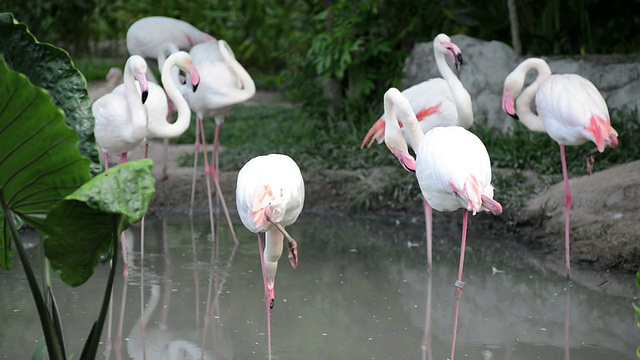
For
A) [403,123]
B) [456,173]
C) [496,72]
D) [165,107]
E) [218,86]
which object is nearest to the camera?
[456,173]

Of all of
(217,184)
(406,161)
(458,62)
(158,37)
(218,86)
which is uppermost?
(158,37)

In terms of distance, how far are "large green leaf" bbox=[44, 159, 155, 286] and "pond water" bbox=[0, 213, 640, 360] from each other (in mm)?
1362

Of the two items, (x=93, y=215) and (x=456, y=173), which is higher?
(x=93, y=215)

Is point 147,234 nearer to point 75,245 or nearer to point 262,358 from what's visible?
point 262,358

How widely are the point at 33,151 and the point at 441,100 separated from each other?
12.1 feet

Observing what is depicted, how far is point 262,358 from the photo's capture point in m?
4.04

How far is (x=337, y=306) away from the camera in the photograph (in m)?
4.82

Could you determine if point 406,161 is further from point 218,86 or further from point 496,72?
point 496,72

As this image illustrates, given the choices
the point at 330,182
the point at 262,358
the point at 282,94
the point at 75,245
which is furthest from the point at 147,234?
the point at 282,94

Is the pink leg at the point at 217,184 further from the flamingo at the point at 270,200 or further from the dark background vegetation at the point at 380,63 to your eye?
the flamingo at the point at 270,200

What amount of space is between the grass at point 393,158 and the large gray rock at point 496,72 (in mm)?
183

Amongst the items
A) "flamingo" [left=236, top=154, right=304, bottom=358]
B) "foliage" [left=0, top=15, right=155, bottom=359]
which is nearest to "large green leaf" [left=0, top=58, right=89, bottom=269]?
"foliage" [left=0, top=15, right=155, bottom=359]

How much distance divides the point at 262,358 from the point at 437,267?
6.19 feet

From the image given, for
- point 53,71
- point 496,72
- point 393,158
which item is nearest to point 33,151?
point 53,71
